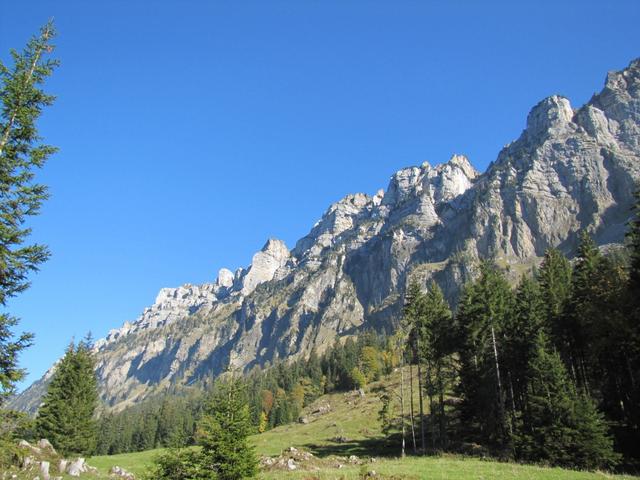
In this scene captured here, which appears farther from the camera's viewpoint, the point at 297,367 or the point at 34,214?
the point at 297,367

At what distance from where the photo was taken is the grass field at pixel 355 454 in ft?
83.3

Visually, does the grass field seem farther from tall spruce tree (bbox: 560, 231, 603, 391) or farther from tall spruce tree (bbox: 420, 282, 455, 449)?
tall spruce tree (bbox: 560, 231, 603, 391)

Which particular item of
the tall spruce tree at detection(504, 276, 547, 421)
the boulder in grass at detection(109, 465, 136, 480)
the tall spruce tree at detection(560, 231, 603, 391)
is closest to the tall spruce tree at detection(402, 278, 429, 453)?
the tall spruce tree at detection(504, 276, 547, 421)

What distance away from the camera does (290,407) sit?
106 metres

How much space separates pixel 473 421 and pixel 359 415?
107ft

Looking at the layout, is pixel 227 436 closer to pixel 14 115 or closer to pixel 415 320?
pixel 14 115

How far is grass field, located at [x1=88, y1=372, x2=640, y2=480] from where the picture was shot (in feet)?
83.3

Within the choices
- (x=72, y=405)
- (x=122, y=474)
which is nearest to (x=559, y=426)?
(x=122, y=474)

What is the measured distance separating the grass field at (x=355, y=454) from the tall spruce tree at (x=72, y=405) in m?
3.80

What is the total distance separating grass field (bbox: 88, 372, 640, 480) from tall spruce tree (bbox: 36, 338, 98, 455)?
380cm

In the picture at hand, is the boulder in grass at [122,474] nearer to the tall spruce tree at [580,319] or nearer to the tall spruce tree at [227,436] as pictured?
the tall spruce tree at [227,436]

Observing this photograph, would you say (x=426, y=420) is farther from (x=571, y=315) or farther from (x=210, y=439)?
(x=210, y=439)

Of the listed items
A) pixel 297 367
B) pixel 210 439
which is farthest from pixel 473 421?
pixel 297 367

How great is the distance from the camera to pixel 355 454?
4762cm
